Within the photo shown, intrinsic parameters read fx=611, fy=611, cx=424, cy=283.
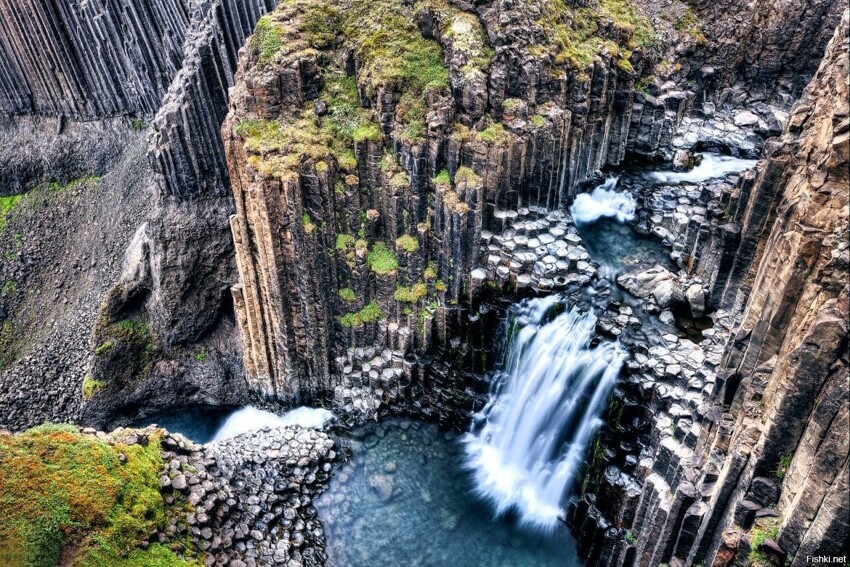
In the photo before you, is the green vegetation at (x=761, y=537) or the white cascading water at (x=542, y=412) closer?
the green vegetation at (x=761, y=537)

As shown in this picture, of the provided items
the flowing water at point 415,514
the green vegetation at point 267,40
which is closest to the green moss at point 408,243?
the flowing water at point 415,514

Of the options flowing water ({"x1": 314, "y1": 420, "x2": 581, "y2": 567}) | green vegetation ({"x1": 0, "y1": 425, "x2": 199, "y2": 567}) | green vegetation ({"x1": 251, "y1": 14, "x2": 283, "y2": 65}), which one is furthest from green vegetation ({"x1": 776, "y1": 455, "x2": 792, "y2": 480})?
green vegetation ({"x1": 251, "y1": 14, "x2": 283, "y2": 65})

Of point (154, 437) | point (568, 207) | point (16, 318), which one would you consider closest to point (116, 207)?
point (16, 318)

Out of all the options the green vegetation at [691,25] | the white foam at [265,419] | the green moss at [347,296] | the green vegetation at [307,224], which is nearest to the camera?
the green vegetation at [307,224]

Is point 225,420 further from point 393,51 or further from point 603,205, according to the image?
point 603,205

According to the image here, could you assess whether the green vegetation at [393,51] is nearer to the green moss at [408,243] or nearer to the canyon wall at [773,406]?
the green moss at [408,243]
